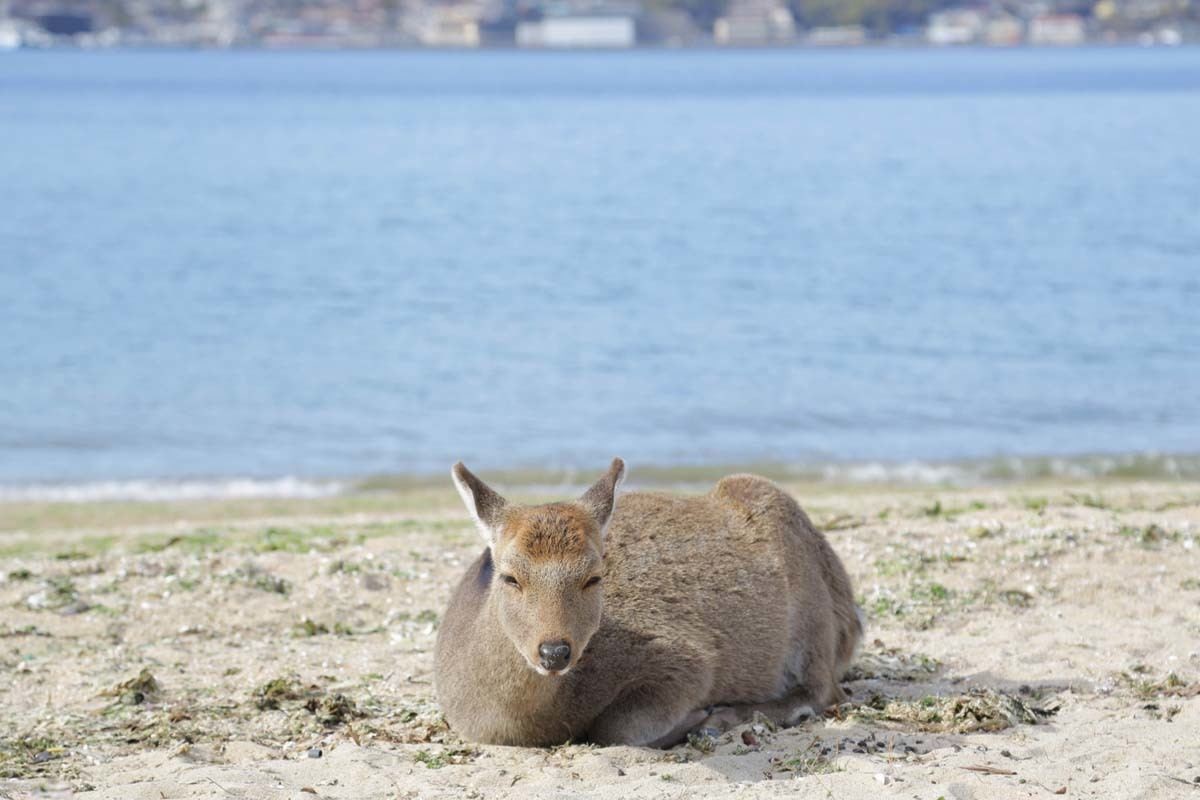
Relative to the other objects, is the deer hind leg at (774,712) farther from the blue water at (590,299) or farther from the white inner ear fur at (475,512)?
the blue water at (590,299)

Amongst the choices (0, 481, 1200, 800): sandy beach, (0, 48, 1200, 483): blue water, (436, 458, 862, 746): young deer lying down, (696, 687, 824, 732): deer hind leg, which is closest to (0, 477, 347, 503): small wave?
(0, 48, 1200, 483): blue water

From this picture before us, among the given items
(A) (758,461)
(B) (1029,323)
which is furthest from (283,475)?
(B) (1029,323)

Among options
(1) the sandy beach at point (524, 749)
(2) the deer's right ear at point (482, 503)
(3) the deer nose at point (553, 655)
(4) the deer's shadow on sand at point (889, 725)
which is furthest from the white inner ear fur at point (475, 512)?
(4) the deer's shadow on sand at point (889, 725)

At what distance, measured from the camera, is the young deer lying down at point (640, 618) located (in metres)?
6.93

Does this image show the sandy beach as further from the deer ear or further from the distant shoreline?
the distant shoreline

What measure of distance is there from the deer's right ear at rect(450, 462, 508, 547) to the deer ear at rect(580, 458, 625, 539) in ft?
1.34

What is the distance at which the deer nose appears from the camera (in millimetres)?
6660

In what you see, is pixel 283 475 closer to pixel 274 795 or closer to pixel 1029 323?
pixel 274 795

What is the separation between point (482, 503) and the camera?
709 cm

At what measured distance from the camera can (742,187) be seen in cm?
5788

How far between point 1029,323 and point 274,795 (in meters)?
24.7

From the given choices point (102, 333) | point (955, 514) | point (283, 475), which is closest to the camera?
point (955, 514)

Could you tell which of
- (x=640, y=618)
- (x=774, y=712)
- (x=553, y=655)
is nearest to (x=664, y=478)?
(x=774, y=712)

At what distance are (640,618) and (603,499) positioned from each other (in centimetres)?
85
